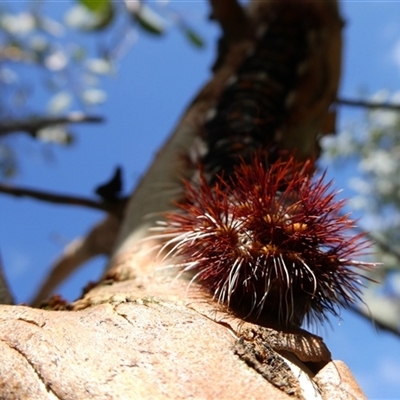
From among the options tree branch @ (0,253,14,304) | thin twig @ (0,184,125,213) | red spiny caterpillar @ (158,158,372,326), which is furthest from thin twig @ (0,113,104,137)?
red spiny caterpillar @ (158,158,372,326)

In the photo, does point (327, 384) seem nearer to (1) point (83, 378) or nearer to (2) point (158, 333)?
(2) point (158, 333)

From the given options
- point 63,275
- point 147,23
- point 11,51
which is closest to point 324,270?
point 147,23

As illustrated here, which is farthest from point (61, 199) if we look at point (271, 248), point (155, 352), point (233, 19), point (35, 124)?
point (155, 352)

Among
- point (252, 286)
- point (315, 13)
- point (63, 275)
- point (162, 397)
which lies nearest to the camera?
point (162, 397)

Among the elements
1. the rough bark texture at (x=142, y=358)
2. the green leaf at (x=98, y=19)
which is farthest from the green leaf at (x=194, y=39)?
the rough bark texture at (x=142, y=358)

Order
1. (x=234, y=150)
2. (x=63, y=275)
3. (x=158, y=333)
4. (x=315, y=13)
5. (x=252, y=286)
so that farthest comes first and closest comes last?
(x=63, y=275), (x=315, y=13), (x=234, y=150), (x=252, y=286), (x=158, y=333)

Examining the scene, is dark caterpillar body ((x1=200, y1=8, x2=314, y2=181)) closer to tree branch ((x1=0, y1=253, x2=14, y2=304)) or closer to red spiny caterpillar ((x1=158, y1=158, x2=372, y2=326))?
red spiny caterpillar ((x1=158, y1=158, x2=372, y2=326))
